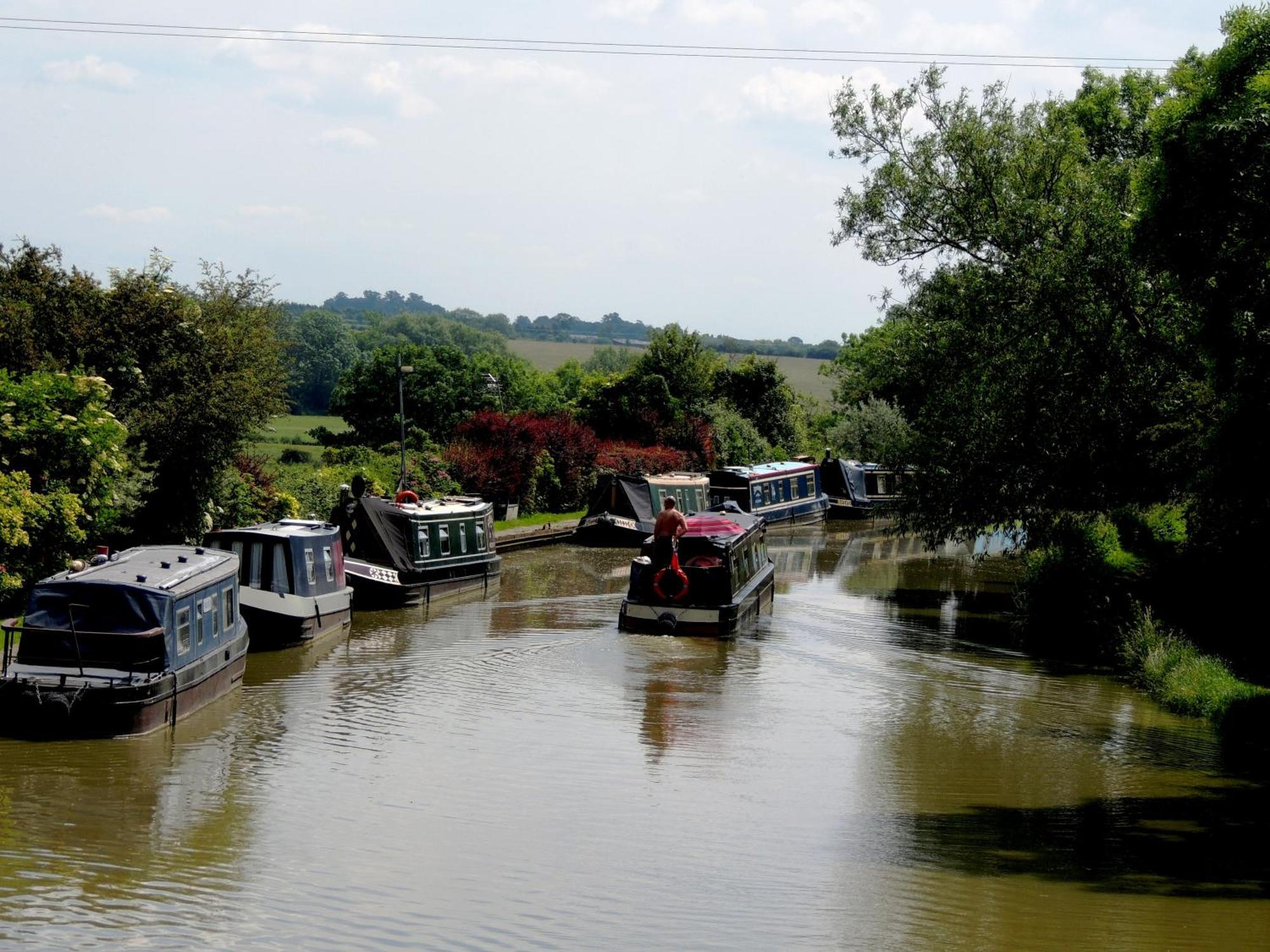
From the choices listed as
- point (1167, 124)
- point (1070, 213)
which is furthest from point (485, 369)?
point (1167, 124)

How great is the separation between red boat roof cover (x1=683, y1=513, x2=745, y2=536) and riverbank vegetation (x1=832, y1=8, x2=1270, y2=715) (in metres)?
3.95

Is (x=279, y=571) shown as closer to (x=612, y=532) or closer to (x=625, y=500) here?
(x=612, y=532)

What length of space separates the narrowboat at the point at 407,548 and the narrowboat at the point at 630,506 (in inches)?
297

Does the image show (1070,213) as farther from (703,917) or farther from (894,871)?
(703,917)

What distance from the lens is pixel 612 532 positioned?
34688mm

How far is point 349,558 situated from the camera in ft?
80.6

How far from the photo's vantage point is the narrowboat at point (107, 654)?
13.5 m

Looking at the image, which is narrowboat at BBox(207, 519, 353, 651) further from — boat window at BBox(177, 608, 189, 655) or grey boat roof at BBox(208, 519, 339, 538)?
boat window at BBox(177, 608, 189, 655)

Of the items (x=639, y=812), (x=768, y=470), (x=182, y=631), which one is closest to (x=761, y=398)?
(x=768, y=470)

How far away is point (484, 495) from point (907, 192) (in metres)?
15.5

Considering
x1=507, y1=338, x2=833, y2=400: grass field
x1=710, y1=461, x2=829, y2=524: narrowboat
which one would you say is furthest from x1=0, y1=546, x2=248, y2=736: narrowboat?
x1=507, y1=338, x2=833, y2=400: grass field

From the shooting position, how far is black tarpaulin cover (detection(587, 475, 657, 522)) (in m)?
35.4

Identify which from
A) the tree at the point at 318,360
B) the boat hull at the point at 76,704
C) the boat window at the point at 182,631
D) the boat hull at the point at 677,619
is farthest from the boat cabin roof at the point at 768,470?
the tree at the point at 318,360

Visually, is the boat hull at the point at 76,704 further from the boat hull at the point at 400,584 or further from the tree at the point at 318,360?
the tree at the point at 318,360
